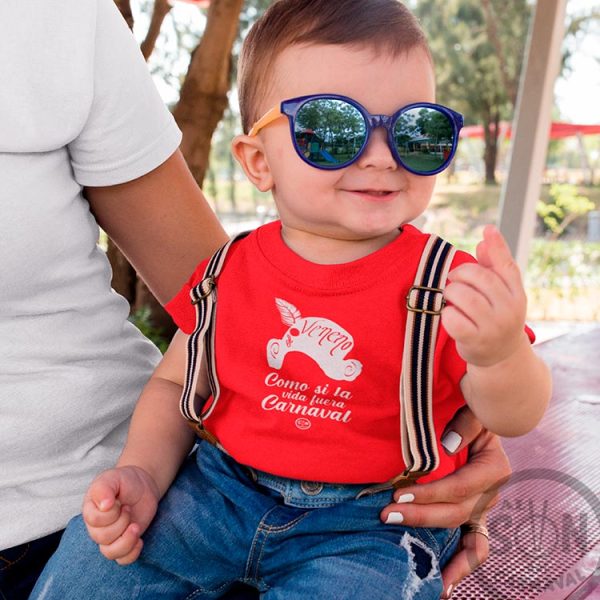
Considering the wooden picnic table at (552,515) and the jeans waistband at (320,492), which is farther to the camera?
the wooden picnic table at (552,515)

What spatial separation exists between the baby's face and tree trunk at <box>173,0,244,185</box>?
11.1 feet

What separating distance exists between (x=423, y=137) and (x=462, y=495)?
1.71 ft

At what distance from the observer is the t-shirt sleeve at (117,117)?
1.24m

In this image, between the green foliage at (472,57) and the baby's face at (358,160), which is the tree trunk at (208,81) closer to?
the baby's face at (358,160)

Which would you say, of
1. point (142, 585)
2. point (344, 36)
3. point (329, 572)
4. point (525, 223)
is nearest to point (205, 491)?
point (142, 585)

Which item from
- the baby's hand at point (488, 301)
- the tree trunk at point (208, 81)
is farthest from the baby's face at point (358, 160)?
the tree trunk at point (208, 81)

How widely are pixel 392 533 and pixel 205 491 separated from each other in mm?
288

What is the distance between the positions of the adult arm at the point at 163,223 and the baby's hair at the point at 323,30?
0.70ft

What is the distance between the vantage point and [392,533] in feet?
3.59

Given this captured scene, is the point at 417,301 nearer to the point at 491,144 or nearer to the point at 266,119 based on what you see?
the point at 266,119

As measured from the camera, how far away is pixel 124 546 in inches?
41.8

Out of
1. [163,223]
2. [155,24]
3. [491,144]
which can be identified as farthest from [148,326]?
[491,144]

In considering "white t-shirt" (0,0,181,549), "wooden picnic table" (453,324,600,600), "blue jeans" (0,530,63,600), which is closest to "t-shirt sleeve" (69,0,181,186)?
"white t-shirt" (0,0,181,549)

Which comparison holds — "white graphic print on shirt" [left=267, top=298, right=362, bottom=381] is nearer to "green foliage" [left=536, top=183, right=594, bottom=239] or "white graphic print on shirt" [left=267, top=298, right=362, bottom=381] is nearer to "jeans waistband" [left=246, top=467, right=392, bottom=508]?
"jeans waistband" [left=246, top=467, right=392, bottom=508]
